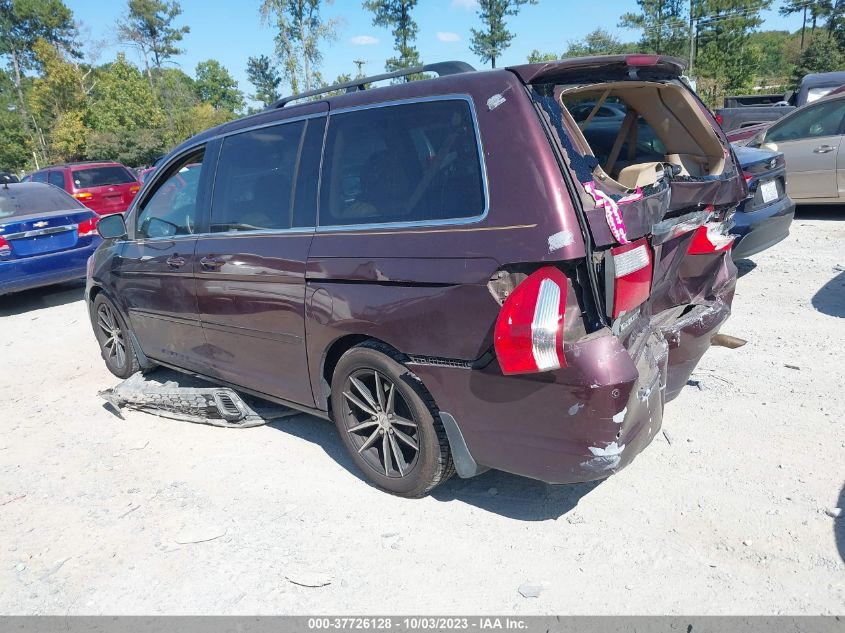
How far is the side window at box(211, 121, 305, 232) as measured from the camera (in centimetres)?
349

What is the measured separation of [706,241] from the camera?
3439 mm

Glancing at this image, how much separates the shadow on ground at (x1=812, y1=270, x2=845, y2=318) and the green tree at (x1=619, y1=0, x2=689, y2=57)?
132ft

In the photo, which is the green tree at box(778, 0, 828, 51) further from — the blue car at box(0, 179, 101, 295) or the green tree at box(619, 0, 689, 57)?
the blue car at box(0, 179, 101, 295)

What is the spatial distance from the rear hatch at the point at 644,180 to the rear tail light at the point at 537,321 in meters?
0.19

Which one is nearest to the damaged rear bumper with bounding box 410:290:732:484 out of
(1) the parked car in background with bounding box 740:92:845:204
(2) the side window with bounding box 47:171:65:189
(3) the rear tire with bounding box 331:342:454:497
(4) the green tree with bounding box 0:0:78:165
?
(3) the rear tire with bounding box 331:342:454:497

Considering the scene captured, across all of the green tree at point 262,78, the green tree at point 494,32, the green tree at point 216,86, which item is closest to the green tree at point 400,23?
the green tree at point 494,32

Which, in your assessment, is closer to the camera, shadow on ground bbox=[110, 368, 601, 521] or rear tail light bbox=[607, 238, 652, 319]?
rear tail light bbox=[607, 238, 652, 319]

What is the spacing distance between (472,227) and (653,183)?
3.27 feet

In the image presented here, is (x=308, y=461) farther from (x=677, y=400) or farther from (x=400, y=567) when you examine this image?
(x=677, y=400)

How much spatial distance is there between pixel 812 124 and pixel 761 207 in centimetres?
364

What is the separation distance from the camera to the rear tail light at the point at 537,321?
2.38 metres

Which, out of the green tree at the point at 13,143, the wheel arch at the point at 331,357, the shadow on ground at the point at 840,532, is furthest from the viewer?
the green tree at the point at 13,143

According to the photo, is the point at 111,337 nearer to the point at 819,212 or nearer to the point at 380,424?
the point at 380,424

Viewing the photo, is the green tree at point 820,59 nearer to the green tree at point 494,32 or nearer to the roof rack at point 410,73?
the green tree at point 494,32
